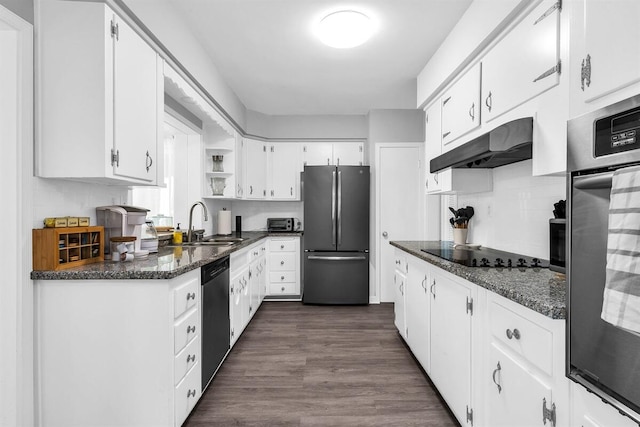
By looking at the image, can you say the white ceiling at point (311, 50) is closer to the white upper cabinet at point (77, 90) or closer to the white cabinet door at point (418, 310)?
the white upper cabinet at point (77, 90)

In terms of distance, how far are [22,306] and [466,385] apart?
2.16 meters

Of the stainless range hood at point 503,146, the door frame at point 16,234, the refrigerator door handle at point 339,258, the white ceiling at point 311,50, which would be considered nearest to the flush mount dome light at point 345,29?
the white ceiling at point 311,50

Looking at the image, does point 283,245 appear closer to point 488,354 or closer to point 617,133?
point 488,354

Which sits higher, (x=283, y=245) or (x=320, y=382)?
(x=283, y=245)

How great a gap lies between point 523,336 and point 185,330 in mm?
1627

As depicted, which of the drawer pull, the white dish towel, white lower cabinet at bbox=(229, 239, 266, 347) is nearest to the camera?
the white dish towel

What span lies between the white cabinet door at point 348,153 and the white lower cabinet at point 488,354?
2.74 metres

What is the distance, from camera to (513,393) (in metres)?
1.32

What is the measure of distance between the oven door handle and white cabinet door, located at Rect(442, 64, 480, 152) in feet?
4.81

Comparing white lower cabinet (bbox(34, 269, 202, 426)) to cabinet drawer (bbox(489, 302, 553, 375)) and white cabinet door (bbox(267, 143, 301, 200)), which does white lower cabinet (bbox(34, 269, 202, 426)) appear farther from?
white cabinet door (bbox(267, 143, 301, 200))

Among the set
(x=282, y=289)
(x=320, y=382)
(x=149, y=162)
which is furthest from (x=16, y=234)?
(x=282, y=289)

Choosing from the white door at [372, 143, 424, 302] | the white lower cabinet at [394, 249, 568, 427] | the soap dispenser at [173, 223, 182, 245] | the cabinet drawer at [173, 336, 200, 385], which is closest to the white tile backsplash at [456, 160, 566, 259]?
the white lower cabinet at [394, 249, 568, 427]

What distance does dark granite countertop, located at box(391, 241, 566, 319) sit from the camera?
3.63 feet

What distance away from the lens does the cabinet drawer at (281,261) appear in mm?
4707
